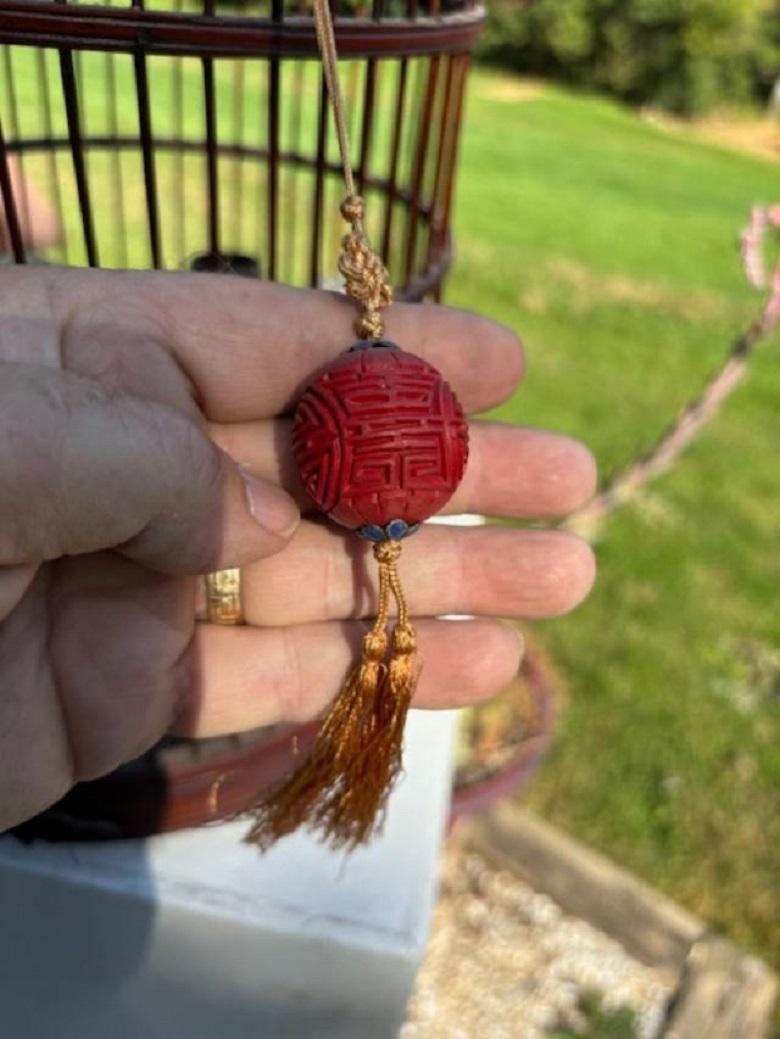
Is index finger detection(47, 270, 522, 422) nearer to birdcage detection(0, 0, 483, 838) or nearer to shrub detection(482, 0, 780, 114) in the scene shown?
birdcage detection(0, 0, 483, 838)

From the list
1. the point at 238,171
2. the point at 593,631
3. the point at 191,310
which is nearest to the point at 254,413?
the point at 191,310

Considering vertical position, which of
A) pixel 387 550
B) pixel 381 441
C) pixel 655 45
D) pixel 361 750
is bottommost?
pixel 655 45

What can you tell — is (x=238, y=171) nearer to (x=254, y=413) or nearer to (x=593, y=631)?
(x=254, y=413)

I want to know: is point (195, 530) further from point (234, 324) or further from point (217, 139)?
point (217, 139)

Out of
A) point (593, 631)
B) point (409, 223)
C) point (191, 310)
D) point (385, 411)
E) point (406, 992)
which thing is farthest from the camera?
point (593, 631)

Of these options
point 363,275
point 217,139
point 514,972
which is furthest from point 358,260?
point 514,972

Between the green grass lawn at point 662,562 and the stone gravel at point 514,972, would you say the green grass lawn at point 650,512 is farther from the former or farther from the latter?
the stone gravel at point 514,972

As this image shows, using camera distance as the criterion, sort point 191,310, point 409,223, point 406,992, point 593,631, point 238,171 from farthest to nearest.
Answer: point 593,631 < point 238,171 < point 409,223 < point 406,992 < point 191,310

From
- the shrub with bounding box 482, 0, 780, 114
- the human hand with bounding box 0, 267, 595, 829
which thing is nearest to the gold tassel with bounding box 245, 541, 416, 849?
the human hand with bounding box 0, 267, 595, 829
